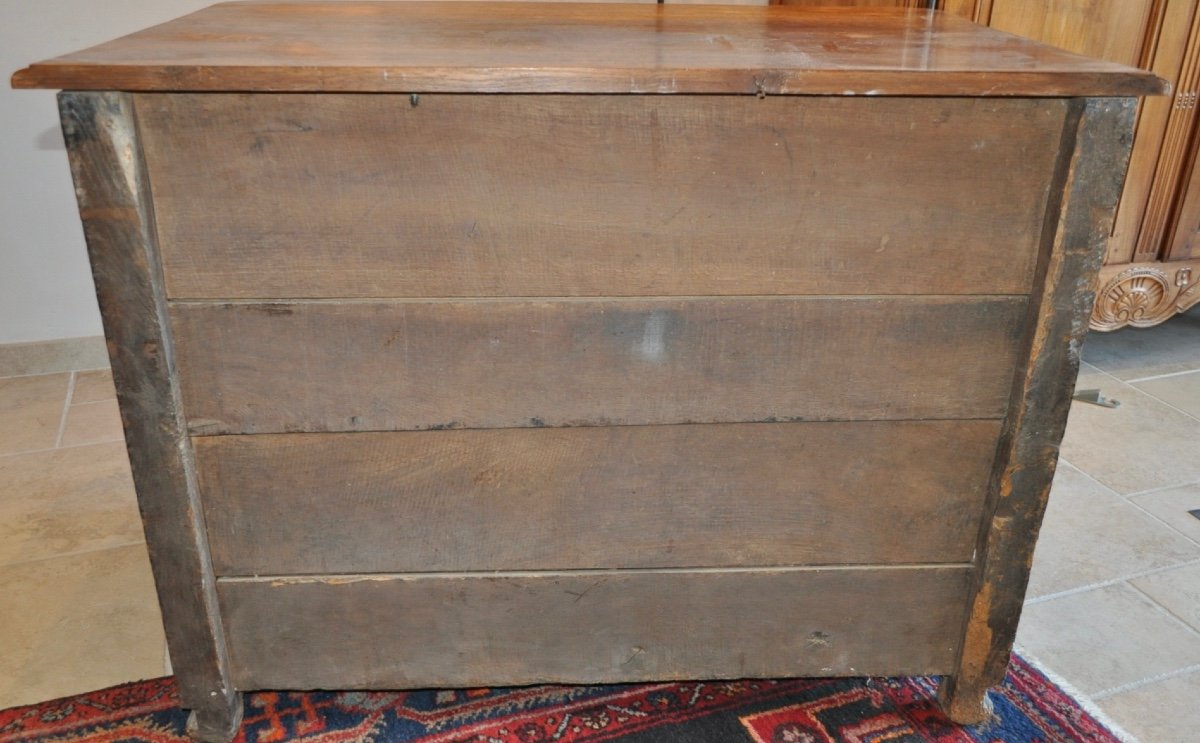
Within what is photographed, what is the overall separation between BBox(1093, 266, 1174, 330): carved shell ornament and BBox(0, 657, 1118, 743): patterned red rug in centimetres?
116

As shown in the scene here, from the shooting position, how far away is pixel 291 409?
1.02 m

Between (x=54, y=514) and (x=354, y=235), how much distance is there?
1.08 meters

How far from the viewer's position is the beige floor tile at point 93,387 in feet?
6.88

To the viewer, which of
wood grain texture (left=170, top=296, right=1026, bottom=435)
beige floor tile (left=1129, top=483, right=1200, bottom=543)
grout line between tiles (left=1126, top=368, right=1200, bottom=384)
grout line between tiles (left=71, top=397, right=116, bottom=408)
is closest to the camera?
wood grain texture (left=170, top=296, right=1026, bottom=435)

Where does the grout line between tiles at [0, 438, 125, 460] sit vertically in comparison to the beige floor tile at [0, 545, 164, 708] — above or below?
below

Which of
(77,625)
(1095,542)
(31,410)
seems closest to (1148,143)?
(1095,542)

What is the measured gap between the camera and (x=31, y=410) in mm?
2047

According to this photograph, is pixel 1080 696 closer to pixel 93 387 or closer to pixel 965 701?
pixel 965 701

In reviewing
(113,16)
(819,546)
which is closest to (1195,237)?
(819,546)

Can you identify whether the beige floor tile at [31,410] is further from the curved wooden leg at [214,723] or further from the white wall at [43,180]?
the curved wooden leg at [214,723]

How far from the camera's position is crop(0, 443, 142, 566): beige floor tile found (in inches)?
63.3

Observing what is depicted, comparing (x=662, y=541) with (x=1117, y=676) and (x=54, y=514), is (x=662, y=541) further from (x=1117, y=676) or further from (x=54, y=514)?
(x=54, y=514)

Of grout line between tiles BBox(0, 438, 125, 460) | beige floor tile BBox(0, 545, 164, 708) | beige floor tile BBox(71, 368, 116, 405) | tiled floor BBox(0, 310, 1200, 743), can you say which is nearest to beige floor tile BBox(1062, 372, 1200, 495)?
tiled floor BBox(0, 310, 1200, 743)

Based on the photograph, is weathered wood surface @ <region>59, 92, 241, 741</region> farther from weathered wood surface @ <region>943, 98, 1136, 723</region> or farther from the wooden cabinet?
the wooden cabinet
